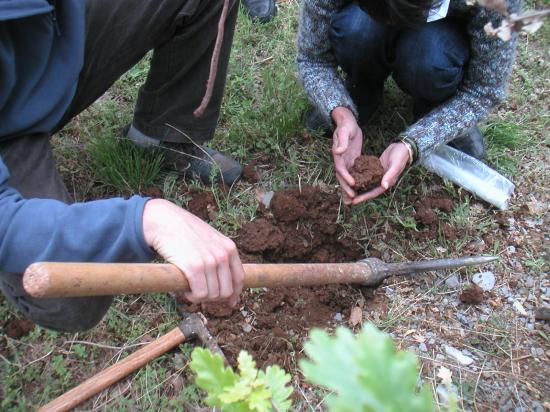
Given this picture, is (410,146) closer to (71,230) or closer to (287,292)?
(287,292)

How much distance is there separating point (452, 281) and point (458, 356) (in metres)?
0.33

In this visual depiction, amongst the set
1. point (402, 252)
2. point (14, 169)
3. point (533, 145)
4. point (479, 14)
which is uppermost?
point (479, 14)

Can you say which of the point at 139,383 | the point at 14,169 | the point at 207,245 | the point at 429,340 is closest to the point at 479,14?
the point at 429,340

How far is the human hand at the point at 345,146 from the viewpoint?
2.00m

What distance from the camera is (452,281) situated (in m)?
2.13

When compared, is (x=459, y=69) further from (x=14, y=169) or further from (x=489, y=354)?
(x=14, y=169)

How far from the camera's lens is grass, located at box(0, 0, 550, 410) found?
1.86 metres

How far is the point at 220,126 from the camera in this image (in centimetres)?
264

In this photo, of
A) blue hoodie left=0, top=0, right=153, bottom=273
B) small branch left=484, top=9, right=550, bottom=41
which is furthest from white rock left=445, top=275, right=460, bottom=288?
small branch left=484, top=9, right=550, bottom=41

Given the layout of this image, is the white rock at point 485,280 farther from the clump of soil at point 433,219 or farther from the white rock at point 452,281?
the clump of soil at point 433,219

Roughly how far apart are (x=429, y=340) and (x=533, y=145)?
129 cm

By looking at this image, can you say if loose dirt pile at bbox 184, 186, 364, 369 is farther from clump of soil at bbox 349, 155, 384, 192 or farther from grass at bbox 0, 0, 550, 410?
clump of soil at bbox 349, 155, 384, 192

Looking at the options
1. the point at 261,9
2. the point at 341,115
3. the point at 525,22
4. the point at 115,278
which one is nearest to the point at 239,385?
the point at 115,278

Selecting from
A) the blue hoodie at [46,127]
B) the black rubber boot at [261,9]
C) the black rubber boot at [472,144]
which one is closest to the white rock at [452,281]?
the black rubber boot at [472,144]
